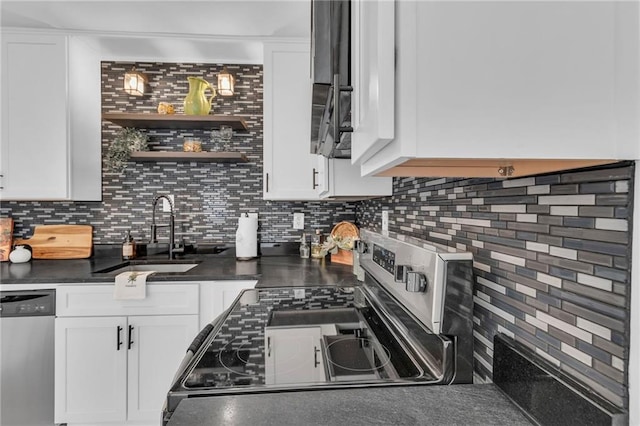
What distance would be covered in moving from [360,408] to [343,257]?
166 cm

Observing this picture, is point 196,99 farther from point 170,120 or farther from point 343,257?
point 343,257

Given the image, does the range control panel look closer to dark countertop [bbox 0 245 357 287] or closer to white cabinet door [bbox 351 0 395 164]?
white cabinet door [bbox 351 0 395 164]

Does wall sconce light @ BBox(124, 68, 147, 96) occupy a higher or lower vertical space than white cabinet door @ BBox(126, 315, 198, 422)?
higher

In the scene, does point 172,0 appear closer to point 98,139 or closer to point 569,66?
point 98,139

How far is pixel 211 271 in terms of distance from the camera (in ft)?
6.58

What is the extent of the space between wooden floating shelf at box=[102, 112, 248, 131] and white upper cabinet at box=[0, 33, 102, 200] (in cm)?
28

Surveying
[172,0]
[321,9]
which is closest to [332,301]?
[321,9]

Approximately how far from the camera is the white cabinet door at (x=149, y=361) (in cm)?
185

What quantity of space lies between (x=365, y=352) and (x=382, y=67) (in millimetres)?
713

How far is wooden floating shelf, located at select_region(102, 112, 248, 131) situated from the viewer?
7.42 feet

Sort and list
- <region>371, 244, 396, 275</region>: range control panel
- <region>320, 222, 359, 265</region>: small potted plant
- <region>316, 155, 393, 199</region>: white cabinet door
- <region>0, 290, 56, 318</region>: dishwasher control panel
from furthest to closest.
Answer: <region>320, 222, 359, 265</region>: small potted plant < <region>0, 290, 56, 318</region>: dishwasher control panel < <region>316, 155, 393, 199</region>: white cabinet door < <region>371, 244, 396, 275</region>: range control panel

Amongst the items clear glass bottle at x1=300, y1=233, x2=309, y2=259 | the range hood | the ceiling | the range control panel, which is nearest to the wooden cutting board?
the ceiling

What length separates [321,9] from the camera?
75 centimetres

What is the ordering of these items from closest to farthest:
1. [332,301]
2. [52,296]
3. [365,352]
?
[365,352] < [332,301] < [52,296]
